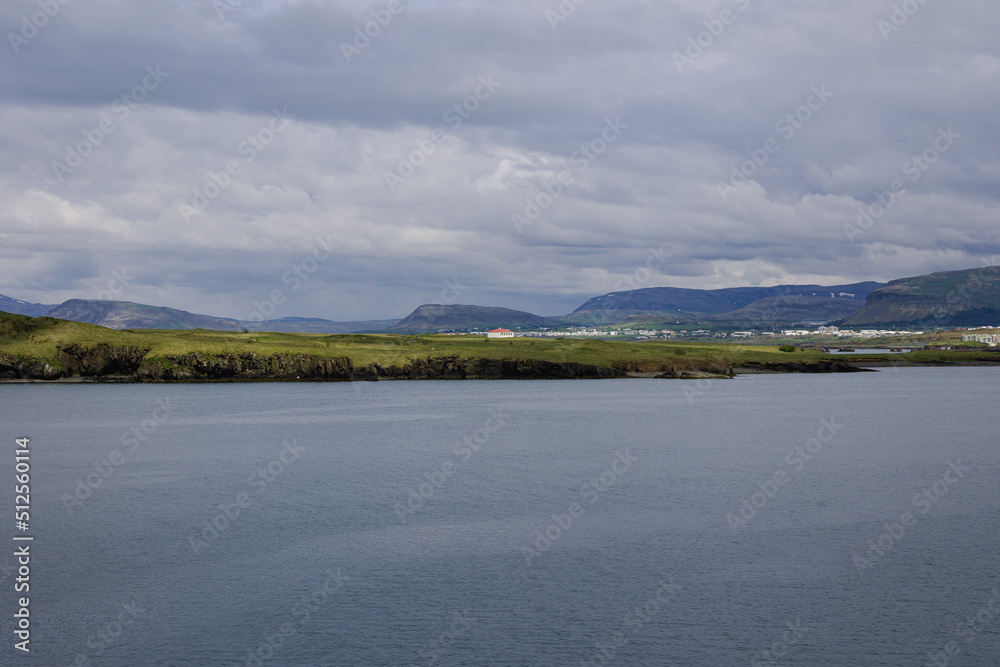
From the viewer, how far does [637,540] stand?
3666cm

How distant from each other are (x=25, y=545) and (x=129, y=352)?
11853cm

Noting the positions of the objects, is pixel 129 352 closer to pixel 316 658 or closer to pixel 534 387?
pixel 534 387

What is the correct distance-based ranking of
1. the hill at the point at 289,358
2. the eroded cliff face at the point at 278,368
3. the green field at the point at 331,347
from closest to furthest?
the eroded cliff face at the point at 278,368 → the hill at the point at 289,358 → the green field at the point at 331,347

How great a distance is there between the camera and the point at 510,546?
3591 centimetres

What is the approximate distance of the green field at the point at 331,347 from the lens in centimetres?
14700

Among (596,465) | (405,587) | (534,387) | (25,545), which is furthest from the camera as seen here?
(534,387)

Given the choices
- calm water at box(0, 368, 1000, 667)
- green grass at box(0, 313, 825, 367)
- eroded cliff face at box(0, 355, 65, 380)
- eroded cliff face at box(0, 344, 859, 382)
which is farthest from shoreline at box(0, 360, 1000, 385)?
calm water at box(0, 368, 1000, 667)

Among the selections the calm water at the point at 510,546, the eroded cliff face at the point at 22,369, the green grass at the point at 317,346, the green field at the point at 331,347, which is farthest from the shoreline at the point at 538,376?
the calm water at the point at 510,546

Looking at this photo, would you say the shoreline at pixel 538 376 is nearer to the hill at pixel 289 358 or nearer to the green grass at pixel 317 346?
the hill at pixel 289 358

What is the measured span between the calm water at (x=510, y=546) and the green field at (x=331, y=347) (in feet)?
247

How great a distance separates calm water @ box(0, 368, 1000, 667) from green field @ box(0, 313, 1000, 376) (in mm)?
75193

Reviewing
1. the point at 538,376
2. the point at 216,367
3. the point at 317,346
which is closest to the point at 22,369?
the point at 216,367

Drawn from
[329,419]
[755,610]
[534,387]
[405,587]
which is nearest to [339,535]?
[405,587]

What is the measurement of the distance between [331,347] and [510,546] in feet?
436
